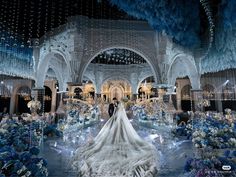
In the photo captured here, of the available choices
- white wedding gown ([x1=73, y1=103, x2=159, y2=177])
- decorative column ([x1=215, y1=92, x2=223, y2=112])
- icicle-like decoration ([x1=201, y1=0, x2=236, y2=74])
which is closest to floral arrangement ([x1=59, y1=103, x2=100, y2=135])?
white wedding gown ([x1=73, y1=103, x2=159, y2=177])

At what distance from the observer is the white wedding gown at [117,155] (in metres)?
3.27

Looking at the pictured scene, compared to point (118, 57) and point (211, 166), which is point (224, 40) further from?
point (118, 57)

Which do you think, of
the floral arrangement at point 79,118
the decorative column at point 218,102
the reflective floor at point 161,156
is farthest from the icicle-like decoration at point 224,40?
the decorative column at point 218,102

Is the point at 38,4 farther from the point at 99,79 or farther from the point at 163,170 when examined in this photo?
the point at 99,79

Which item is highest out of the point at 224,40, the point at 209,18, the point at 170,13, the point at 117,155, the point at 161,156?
the point at 170,13

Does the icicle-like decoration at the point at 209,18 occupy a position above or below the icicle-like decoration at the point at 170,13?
below

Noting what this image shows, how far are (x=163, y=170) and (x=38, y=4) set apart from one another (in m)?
7.45

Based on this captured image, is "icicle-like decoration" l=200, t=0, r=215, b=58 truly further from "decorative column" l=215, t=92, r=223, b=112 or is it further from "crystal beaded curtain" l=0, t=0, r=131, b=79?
"decorative column" l=215, t=92, r=223, b=112

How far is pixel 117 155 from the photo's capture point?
377 centimetres

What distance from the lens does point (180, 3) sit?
7.10 metres

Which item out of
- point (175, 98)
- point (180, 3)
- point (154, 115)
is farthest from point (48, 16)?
point (175, 98)

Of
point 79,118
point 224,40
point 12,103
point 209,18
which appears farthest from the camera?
point 12,103

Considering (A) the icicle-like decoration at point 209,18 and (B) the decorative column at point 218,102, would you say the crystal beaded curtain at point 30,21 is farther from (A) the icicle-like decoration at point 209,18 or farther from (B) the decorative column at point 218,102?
(B) the decorative column at point 218,102

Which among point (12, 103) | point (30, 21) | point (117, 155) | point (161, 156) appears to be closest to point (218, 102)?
point (161, 156)
